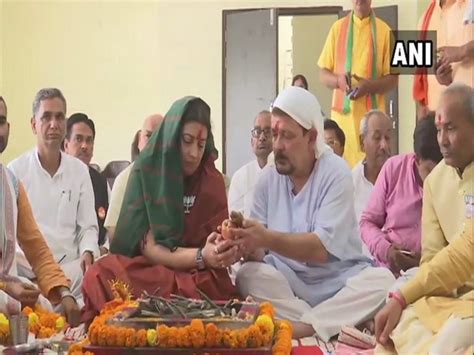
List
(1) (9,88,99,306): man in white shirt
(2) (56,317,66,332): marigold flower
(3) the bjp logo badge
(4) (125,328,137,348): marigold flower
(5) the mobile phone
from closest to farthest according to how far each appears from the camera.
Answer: (4) (125,328,137,348): marigold flower < (2) (56,317,66,332): marigold flower < (5) the mobile phone < (1) (9,88,99,306): man in white shirt < (3) the bjp logo badge

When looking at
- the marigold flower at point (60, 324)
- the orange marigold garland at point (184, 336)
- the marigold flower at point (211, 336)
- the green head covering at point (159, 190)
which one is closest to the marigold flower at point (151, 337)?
the orange marigold garland at point (184, 336)

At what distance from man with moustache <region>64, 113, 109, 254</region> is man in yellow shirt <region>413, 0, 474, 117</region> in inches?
39.3

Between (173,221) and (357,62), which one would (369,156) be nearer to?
(357,62)

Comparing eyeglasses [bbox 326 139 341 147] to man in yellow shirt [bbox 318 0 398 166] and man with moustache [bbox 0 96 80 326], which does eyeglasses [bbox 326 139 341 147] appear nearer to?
man in yellow shirt [bbox 318 0 398 166]

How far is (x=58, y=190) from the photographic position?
2.46 m

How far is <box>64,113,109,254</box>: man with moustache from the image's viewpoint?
8.06 ft

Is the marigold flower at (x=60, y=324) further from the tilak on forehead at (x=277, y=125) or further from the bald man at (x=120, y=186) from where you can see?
the tilak on forehead at (x=277, y=125)

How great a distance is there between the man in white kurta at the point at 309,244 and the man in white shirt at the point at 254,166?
59 millimetres

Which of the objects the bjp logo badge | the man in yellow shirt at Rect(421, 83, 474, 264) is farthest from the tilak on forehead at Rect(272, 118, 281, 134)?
the bjp logo badge

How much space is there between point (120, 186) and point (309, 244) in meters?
0.56

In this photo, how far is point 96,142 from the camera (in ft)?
7.97

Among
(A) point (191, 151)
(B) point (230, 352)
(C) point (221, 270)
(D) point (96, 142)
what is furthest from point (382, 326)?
(D) point (96, 142)

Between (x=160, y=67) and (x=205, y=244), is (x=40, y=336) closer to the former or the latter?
(x=205, y=244)

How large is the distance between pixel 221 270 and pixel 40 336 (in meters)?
0.49
